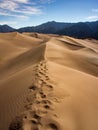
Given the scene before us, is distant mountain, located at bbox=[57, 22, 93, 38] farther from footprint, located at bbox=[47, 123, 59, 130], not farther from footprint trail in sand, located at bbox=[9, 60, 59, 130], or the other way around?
footprint, located at bbox=[47, 123, 59, 130]

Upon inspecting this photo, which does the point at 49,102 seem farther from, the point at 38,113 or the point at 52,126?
the point at 52,126

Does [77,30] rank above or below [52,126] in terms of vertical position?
above

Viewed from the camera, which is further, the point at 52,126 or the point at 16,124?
the point at 16,124

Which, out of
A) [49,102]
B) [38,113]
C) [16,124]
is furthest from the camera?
[49,102]

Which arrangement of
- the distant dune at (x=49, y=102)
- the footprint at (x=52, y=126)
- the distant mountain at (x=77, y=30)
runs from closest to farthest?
the footprint at (x=52, y=126) < the distant dune at (x=49, y=102) < the distant mountain at (x=77, y=30)

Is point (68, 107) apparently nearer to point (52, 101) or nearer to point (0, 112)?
point (52, 101)

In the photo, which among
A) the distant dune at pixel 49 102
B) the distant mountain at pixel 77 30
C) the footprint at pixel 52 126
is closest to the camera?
the footprint at pixel 52 126

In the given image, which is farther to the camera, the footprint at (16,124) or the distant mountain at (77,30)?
the distant mountain at (77,30)

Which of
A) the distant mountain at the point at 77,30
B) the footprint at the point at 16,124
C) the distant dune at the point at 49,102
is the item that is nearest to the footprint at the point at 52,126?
the distant dune at the point at 49,102

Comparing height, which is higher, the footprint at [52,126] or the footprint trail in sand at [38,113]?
the footprint trail in sand at [38,113]

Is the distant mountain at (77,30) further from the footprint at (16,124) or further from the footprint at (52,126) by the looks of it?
the footprint at (52,126)

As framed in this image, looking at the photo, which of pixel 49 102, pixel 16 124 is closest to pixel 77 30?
pixel 49 102

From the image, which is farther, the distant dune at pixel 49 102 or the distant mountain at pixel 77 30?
the distant mountain at pixel 77 30

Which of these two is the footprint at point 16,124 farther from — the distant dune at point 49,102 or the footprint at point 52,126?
the footprint at point 52,126
